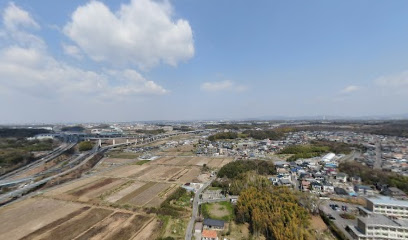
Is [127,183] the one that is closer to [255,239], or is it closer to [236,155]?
[255,239]

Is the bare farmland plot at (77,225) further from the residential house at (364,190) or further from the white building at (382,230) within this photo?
the residential house at (364,190)

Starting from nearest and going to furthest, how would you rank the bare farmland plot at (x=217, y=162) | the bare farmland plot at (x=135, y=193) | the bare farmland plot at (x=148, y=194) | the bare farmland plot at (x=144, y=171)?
1. the bare farmland plot at (x=148, y=194)
2. the bare farmland plot at (x=135, y=193)
3. the bare farmland plot at (x=144, y=171)
4. the bare farmland plot at (x=217, y=162)

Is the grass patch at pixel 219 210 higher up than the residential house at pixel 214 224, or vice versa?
the residential house at pixel 214 224

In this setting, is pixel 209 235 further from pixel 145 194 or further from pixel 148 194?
pixel 145 194

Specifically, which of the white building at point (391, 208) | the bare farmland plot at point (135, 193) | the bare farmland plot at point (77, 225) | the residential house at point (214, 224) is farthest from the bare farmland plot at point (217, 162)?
the white building at point (391, 208)

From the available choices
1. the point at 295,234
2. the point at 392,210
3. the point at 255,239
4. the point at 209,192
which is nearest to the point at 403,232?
the point at 392,210

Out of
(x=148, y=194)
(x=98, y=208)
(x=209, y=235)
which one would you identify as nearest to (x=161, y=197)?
(x=148, y=194)

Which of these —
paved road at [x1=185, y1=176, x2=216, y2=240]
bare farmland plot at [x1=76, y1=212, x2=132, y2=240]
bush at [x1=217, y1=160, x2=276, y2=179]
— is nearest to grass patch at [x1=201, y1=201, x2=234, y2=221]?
paved road at [x1=185, y1=176, x2=216, y2=240]
